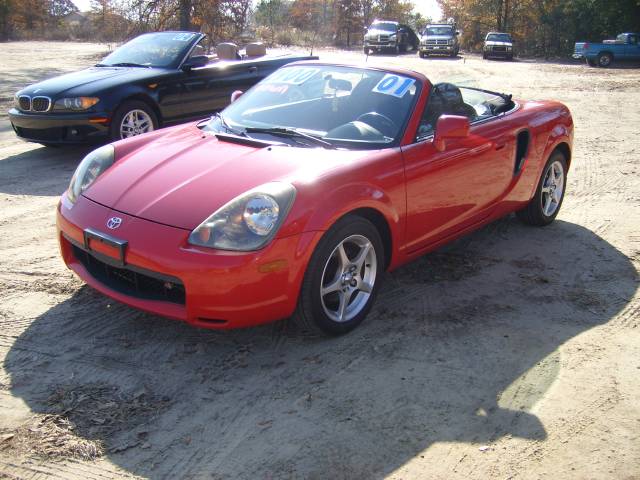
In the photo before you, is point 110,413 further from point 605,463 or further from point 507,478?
point 605,463

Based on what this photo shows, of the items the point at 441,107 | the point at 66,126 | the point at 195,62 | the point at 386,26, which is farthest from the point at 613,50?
the point at 441,107

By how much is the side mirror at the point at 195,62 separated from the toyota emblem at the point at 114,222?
541 centimetres

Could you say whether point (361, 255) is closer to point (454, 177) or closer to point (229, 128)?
point (454, 177)

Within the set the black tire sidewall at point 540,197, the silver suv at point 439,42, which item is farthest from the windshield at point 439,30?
the black tire sidewall at point 540,197

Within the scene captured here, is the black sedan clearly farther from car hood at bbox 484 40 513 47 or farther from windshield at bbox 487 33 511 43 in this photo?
windshield at bbox 487 33 511 43

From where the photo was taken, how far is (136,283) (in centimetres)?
346

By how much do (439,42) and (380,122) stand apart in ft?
101

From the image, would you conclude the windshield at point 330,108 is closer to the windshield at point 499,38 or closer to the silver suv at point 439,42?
the silver suv at point 439,42

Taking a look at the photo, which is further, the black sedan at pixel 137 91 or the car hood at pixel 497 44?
the car hood at pixel 497 44

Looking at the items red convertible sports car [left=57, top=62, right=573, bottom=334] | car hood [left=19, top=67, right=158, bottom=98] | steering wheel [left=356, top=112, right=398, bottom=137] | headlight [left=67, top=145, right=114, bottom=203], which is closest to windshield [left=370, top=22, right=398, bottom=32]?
car hood [left=19, top=67, right=158, bottom=98]

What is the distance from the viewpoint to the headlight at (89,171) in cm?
397

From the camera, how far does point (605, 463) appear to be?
2773 millimetres

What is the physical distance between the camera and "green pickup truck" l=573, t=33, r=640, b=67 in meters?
27.4

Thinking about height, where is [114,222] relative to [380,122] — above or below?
below
